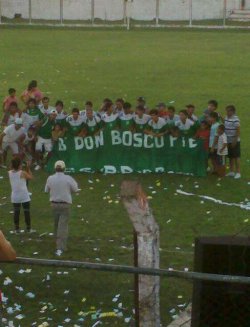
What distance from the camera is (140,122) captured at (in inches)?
838

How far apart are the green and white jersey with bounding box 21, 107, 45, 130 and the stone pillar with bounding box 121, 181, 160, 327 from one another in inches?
563

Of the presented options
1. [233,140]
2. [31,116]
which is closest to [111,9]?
[31,116]

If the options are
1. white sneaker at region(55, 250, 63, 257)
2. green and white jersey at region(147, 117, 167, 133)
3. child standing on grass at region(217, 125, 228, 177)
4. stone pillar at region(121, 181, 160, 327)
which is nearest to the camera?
stone pillar at region(121, 181, 160, 327)

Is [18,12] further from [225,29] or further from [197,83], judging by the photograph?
[197,83]

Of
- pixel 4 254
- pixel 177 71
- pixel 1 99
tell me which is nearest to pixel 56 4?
pixel 177 71

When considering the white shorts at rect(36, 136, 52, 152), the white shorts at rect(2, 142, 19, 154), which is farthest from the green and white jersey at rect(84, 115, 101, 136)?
the white shorts at rect(2, 142, 19, 154)

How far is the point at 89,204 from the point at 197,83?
695 inches

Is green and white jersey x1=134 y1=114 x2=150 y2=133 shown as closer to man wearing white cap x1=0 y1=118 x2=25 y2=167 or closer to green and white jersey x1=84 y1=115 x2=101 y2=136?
green and white jersey x1=84 y1=115 x2=101 y2=136

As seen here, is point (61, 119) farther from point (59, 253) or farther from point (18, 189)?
point (59, 253)

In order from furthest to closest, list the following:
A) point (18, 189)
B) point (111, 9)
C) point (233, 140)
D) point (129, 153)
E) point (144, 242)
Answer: point (111, 9) → point (129, 153) → point (233, 140) → point (18, 189) → point (144, 242)

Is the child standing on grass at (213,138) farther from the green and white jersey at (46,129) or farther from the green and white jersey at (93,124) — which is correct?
the green and white jersey at (46,129)

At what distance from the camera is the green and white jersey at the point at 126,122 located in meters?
21.2

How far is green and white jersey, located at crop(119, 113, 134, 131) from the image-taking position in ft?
69.6

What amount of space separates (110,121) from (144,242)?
45.5ft
